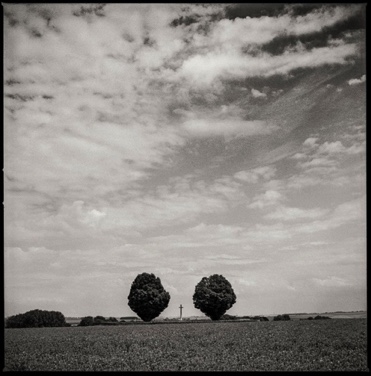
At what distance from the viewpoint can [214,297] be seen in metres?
65.7

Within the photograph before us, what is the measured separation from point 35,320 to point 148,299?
56.5ft

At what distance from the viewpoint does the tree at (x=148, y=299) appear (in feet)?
209

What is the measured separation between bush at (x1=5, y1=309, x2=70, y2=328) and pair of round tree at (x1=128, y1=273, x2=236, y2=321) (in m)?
11.7

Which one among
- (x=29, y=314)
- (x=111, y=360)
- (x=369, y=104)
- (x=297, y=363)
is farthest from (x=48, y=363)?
(x=29, y=314)

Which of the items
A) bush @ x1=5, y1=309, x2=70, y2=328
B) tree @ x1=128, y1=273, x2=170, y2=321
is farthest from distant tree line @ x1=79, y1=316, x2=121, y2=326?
tree @ x1=128, y1=273, x2=170, y2=321

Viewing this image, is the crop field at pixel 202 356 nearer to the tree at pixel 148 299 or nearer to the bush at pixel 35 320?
the bush at pixel 35 320

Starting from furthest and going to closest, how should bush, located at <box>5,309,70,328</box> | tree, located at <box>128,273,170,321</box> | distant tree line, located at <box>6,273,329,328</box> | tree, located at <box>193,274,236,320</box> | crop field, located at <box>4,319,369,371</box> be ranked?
tree, located at <box>193,274,236,320</box>, tree, located at <box>128,273,170,321</box>, distant tree line, located at <box>6,273,329,328</box>, bush, located at <box>5,309,70,328</box>, crop field, located at <box>4,319,369,371</box>

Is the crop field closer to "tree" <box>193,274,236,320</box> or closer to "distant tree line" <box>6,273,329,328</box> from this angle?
"distant tree line" <box>6,273,329,328</box>

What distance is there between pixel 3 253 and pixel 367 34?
234 inches

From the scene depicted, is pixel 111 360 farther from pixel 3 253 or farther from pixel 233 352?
pixel 3 253

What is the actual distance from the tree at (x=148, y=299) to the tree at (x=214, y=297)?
550 cm

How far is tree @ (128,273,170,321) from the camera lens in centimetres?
6381

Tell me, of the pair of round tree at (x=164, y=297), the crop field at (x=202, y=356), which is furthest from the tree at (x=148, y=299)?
the crop field at (x=202, y=356)

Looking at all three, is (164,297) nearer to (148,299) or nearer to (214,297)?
(148,299)
